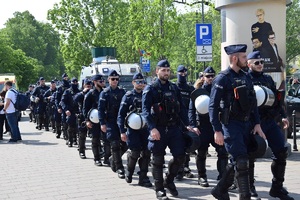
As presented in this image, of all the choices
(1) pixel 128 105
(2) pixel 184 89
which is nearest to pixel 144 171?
(1) pixel 128 105

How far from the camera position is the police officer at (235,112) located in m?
5.70

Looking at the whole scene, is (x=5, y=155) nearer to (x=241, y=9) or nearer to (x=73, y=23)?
(x=241, y=9)

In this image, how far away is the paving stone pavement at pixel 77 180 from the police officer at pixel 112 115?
487 mm

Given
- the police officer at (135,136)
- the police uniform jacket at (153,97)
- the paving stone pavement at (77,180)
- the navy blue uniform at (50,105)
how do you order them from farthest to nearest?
1. the navy blue uniform at (50,105)
2. the police officer at (135,136)
3. the paving stone pavement at (77,180)
4. the police uniform jacket at (153,97)

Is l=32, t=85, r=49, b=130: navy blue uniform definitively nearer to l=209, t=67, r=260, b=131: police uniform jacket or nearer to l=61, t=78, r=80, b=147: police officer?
l=61, t=78, r=80, b=147: police officer

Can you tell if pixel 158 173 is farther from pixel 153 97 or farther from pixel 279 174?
pixel 279 174

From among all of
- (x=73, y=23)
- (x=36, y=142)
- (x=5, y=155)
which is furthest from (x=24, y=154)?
(x=73, y=23)

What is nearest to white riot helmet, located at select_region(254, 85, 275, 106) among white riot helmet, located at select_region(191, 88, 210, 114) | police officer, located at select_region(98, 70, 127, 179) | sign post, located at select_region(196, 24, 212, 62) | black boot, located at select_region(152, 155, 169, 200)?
white riot helmet, located at select_region(191, 88, 210, 114)

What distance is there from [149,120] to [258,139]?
63.0 inches

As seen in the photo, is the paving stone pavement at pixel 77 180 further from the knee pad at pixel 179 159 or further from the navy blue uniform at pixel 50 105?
the navy blue uniform at pixel 50 105

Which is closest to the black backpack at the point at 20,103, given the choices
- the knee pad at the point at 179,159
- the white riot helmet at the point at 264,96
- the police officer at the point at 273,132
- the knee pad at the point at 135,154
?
the knee pad at the point at 135,154

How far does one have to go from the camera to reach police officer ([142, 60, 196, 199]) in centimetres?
671

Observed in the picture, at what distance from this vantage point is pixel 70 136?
13.5 m

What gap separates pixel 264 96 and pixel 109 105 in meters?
3.30
